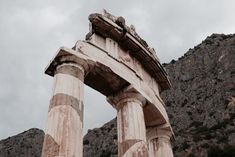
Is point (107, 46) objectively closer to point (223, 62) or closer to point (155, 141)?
point (155, 141)

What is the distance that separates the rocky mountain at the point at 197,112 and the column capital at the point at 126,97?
40.9m

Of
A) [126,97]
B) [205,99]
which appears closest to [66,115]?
[126,97]

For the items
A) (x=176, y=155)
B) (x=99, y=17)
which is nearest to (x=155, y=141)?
(x=99, y=17)

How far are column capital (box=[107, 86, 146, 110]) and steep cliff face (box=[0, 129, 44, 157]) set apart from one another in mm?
52617

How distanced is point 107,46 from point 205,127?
58019mm

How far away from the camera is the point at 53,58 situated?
36.9ft

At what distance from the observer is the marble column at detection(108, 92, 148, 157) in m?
11.4

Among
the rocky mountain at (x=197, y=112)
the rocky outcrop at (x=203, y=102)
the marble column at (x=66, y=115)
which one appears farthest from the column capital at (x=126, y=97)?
the rocky outcrop at (x=203, y=102)

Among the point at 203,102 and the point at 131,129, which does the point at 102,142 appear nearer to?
the point at 203,102

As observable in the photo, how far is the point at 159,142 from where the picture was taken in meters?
14.1

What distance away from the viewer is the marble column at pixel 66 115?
8938mm

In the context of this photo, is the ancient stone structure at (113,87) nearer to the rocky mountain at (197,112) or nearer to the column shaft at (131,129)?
the column shaft at (131,129)

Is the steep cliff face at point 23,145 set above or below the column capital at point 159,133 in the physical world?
above

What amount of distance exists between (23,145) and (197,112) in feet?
108
